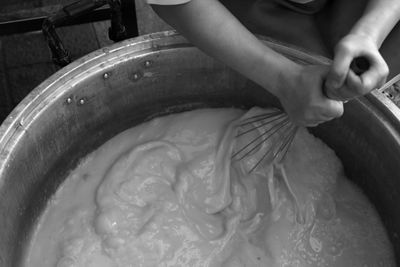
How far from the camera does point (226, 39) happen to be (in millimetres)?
878

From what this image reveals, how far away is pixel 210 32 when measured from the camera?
87 cm

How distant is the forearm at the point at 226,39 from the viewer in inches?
33.6

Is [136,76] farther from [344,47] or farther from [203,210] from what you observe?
[344,47]

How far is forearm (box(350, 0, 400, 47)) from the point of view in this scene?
2.66ft

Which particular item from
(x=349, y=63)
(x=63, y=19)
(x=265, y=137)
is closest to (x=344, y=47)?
(x=349, y=63)

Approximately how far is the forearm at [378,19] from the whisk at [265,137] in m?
0.35

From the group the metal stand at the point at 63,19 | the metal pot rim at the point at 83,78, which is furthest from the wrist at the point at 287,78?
the metal stand at the point at 63,19

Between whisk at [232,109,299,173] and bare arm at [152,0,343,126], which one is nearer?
bare arm at [152,0,343,126]

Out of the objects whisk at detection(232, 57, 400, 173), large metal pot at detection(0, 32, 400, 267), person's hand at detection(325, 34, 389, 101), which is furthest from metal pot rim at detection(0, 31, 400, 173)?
person's hand at detection(325, 34, 389, 101)

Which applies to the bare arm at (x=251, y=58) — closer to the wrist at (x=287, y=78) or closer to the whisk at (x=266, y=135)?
the wrist at (x=287, y=78)

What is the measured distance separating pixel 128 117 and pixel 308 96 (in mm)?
566

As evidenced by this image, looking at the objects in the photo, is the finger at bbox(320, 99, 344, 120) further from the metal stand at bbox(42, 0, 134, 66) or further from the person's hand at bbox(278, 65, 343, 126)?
the metal stand at bbox(42, 0, 134, 66)

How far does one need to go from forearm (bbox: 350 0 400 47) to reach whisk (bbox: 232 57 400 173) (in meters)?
0.35

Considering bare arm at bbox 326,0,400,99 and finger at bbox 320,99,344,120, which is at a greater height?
bare arm at bbox 326,0,400,99
